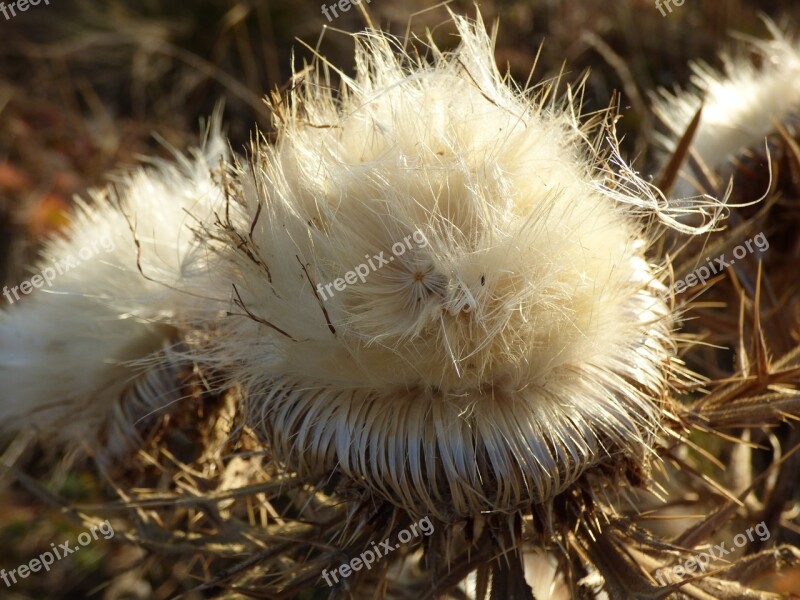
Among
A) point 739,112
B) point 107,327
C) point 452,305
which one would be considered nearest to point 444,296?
point 452,305

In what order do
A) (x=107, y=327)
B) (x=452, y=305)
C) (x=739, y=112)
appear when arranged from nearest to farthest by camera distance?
(x=452, y=305) → (x=107, y=327) → (x=739, y=112)

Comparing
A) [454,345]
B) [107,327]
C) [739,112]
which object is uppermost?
[107,327]

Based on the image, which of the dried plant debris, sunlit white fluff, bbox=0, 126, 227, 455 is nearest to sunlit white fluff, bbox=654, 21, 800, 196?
the dried plant debris

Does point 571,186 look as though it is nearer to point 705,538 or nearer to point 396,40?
point 396,40

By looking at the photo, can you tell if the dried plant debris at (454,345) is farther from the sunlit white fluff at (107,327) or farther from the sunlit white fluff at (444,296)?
the sunlit white fluff at (107,327)

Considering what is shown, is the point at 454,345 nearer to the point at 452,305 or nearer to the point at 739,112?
the point at 452,305

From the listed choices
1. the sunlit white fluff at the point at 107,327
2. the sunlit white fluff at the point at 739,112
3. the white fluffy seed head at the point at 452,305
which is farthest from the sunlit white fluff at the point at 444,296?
the sunlit white fluff at the point at 739,112

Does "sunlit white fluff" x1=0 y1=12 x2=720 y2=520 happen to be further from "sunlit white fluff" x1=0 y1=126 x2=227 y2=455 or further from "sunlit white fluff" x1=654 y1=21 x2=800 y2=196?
"sunlit white fluff" x1=654 y1=21 x2=800 y2=196
